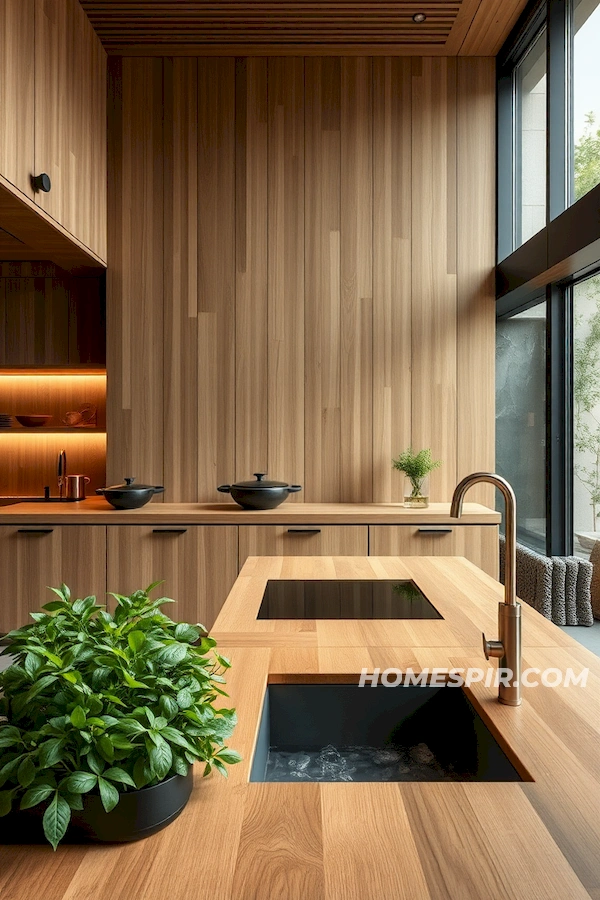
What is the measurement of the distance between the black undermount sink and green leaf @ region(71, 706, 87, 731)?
1.83 feet

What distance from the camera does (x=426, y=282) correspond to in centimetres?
431

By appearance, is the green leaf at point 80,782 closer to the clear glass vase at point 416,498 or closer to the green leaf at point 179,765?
the green leaf at point 179,765

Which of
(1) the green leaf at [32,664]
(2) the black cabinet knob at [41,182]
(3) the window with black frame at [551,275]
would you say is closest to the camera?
(1) the green leaf at [32,664]

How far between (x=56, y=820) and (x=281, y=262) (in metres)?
3.91

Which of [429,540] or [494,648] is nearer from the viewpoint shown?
[494,648]

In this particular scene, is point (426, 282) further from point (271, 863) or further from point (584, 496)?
point (271, 863)

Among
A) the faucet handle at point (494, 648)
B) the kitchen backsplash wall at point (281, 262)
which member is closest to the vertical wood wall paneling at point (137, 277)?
the kitchen backsplash wall at point (281, 262)

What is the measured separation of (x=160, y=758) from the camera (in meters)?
0.76

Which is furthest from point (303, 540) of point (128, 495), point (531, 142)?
point (531, 142)

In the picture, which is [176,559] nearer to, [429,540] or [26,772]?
[429,540]

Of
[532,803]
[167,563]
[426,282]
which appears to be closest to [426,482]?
[426,282]

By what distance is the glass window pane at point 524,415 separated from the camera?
4.06 meters

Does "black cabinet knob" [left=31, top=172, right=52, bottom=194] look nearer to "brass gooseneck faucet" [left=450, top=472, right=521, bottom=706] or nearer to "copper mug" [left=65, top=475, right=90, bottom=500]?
"copper mug" [left=65, top=475, right=90, bottom=500]

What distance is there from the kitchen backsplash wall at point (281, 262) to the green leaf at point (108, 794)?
11.7ft
